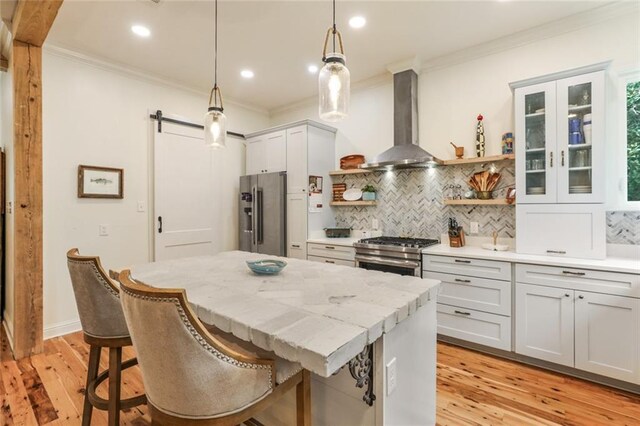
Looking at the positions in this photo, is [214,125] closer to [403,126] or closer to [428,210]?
[403,126]

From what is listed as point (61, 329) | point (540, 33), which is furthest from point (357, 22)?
point (61, 329)

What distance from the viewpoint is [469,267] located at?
9.35 feet

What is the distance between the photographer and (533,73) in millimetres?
3080

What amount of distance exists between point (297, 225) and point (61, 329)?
2749 millimetres

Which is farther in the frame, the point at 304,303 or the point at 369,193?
the point at 369,193

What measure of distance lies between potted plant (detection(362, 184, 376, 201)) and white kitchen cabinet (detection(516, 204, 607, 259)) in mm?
1638

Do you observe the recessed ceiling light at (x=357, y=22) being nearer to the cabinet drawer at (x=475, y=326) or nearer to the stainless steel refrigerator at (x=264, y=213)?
the stainless steel refrigerator at (x=264, y=213)

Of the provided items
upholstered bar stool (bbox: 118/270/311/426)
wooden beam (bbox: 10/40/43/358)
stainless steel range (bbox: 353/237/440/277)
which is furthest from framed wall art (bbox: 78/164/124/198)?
upholstered bar stool (bbox: 118/270/311/426)

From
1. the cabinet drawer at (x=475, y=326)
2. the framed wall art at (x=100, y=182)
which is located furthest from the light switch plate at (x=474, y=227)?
the framed wall art at (x=100, y=182)

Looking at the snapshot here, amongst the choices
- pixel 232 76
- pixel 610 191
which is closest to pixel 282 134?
pixel 232 76

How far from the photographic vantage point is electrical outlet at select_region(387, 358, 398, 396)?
1320mm

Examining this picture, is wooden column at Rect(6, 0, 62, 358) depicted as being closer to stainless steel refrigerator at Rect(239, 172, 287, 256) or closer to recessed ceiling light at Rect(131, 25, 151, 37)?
recessed ceiling light at Rect(131, 25, 151, 37)

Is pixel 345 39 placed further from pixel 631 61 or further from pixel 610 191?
pixel 610 191

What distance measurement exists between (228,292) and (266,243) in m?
2.81
